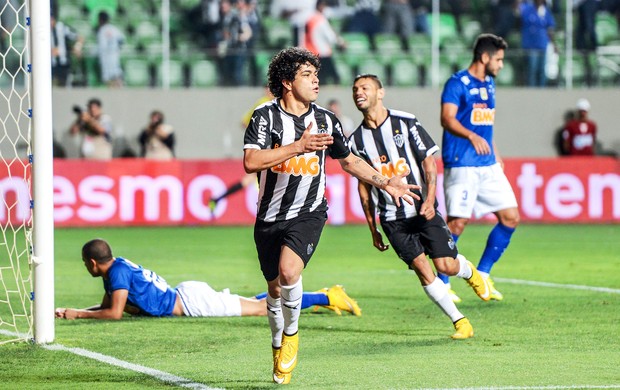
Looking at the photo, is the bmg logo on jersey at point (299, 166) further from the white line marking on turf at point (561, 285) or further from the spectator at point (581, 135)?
the spectator at point (581, 135)

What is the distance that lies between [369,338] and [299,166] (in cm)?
201

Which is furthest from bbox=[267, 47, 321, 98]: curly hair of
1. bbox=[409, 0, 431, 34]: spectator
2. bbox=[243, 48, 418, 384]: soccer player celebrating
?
bbox=[409, 0, 431, 34]: spectator

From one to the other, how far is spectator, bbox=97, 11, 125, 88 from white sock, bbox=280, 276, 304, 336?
50.1ft

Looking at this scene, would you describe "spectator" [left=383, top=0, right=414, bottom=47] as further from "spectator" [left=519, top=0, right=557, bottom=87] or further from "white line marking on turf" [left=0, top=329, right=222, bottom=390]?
"white line marking on turf" [left=0, top=329, right=222, bottom=390]

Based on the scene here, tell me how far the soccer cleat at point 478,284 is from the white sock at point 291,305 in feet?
9.67

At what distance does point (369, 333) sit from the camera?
344 inches

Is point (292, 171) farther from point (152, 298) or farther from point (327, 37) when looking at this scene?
point (327, 37)

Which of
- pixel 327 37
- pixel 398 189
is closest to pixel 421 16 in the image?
pixel 327 37

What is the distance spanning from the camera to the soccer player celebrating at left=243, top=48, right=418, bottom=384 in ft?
22.3

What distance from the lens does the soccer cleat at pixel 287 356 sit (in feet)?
21.7

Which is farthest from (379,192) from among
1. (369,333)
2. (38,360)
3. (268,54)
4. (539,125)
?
(539,125)

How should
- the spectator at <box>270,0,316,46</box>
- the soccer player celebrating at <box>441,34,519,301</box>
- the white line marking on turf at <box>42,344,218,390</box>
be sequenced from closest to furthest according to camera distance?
1. the white line marking on turf at <box>42,344,218,390</box>
2. the soccer player celebrating at <box>441,34,519,301</box>
3. the spectator at <box>270,0,316,46</box>

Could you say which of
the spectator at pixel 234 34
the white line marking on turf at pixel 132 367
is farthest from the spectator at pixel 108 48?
the white line marking on turf at pixel 132 367

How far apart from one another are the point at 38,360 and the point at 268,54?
48.9ft
